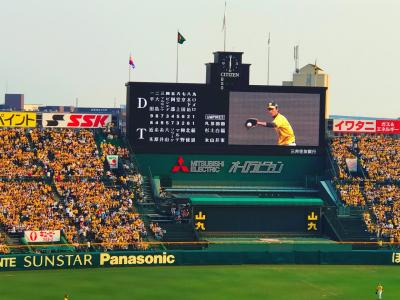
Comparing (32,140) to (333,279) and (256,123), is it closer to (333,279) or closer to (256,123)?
(256,123)

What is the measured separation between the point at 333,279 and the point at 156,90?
24.2m

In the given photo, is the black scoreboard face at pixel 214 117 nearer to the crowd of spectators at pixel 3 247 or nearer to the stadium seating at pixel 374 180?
the stadium seating at pixel 374 180

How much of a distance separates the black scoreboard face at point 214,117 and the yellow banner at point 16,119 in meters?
8.97

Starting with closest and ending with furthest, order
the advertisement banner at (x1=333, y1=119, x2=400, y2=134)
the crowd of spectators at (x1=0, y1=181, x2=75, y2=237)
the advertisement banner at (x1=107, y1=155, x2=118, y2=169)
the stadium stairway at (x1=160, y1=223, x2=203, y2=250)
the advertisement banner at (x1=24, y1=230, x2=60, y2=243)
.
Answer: the advertisement banner at (x1=24, y1=230, x2=60, y2=243) → the crowd of spectators at (x1=0, y1=181, x2=75, y2=237) → the stadium stairway at (x1=160, y1=223, x2=203, y2=250) → the advertisement banner at (x1=107, y1=155, x2=118, y2=169) → the advertisement banner at (x1=333, y1=119, x2=400, y2=134)

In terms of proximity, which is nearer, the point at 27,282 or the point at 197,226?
the point at 27,282

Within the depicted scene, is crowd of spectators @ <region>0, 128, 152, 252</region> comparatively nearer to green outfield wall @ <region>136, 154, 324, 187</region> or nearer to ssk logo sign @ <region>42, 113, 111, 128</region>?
ssk logo sign @ <region>42, 113, 111, 128</region>

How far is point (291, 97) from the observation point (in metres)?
79.2

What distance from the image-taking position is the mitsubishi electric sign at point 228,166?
260 feet

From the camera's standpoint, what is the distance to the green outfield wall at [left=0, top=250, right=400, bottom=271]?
203 ft

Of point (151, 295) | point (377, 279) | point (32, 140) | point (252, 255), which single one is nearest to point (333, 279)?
point (377, 279)

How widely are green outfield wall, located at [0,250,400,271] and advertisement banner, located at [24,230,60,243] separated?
3.61 meters

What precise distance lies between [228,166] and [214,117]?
535 centimetres

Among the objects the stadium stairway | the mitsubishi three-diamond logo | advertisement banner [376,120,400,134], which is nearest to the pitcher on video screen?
the mitsubishi three-diamond logo

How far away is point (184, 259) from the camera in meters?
66.7
